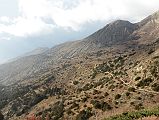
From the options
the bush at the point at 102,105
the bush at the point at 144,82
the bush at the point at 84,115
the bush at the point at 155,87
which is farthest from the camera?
the bush at the point at 144,82

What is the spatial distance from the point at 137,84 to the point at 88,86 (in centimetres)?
2649

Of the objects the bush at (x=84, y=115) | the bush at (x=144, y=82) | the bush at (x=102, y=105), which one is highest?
the bush at (x=144, y=82)

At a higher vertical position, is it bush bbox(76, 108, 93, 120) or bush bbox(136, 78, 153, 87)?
bush bbox(136, 78, 153, 87)

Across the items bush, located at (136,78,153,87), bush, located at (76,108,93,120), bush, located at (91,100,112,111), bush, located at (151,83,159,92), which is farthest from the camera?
bush, located at (136,78,153,87)

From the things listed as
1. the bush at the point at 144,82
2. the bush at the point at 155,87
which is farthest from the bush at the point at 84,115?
the bush at the point at 144,82

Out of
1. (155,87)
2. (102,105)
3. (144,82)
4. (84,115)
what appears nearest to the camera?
(84,115)

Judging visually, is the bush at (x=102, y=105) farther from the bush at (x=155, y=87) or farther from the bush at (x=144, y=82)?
the bush at (x=144, y=82)

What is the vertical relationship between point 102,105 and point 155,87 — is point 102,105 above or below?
below

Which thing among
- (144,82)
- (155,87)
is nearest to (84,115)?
(155,87)

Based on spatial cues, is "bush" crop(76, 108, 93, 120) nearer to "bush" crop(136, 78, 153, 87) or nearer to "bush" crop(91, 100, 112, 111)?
"bush" crop(91, 100, 112, 111)

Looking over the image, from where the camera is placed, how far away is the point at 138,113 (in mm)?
51375

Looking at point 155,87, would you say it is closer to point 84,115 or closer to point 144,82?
point 144,82

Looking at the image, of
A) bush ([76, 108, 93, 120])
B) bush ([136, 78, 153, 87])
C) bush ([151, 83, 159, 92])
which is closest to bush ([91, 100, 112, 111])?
bush ([76, 108, 93, 120])

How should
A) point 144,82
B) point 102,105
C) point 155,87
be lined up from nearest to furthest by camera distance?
point 155,87
point 102,105
point 144,82
